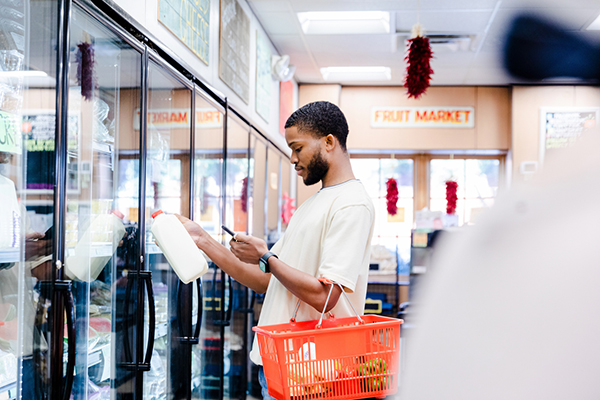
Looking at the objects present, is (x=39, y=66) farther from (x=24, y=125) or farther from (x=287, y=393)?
(x=287, y=393)

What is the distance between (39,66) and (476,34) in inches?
192

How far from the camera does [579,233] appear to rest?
0.80 ft

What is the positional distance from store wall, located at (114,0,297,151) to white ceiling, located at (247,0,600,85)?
0.27 meters

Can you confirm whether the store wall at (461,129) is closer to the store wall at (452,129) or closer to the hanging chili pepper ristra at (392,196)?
the store wall at (452,129)

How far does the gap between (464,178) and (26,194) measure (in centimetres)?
720

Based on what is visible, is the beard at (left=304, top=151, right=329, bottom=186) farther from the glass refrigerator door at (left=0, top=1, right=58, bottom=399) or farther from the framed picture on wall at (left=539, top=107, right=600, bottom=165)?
the framed picture on wall at (left=539, top=107, right=600, bottom=165)

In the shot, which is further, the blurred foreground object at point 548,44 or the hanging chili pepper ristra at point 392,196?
the hanging chili pepper ristra at point 392,196

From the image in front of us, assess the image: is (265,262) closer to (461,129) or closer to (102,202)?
(102,202)

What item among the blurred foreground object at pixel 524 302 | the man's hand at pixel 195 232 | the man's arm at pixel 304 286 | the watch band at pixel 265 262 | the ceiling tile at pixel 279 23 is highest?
the ceiling tile at pixel 279 23

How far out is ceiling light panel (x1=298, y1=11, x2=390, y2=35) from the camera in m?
5.19

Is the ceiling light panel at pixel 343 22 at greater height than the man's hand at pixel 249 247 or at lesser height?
greater

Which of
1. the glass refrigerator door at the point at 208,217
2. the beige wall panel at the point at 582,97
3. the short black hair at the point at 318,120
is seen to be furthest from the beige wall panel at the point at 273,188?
the beige wall panel at the point at 582,97

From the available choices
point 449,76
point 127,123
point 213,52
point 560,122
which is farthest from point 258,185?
point 560,122

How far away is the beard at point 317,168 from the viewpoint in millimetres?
1635
